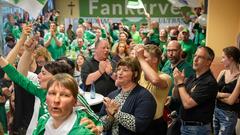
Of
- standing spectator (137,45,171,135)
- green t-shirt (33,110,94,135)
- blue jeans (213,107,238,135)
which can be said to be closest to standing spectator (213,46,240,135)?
blue jeans (213,107,238,135)

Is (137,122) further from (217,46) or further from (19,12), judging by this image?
(19,12)

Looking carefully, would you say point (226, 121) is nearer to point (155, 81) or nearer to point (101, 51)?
point (155, 81)

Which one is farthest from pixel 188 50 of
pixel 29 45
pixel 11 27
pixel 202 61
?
pixel 11 27

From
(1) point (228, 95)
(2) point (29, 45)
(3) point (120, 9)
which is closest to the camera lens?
(2) point (29, 45)

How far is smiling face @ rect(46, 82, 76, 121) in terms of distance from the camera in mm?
1878

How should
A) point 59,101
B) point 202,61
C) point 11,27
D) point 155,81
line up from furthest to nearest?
1. point 11,27
2. point 202,61
3. point 155,81
4. point 59,101

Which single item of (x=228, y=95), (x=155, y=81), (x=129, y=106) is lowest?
(x=228, y=95)

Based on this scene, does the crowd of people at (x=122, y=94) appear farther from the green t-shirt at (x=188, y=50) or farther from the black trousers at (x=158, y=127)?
the green t-shirt at (x=188, y=50)

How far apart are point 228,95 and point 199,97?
0.67m

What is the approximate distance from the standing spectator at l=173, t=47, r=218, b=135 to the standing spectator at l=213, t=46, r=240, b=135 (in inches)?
17.5

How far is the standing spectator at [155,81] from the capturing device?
3.20 meters

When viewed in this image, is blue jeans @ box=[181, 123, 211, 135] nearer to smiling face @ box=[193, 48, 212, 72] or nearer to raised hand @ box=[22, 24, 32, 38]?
smiling face @ box=[193, 48, 212, 72]

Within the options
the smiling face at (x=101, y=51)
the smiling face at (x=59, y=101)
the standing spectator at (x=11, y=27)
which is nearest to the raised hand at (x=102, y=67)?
the smiling face at (x=101, y=51)

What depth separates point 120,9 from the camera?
53.1 feet
